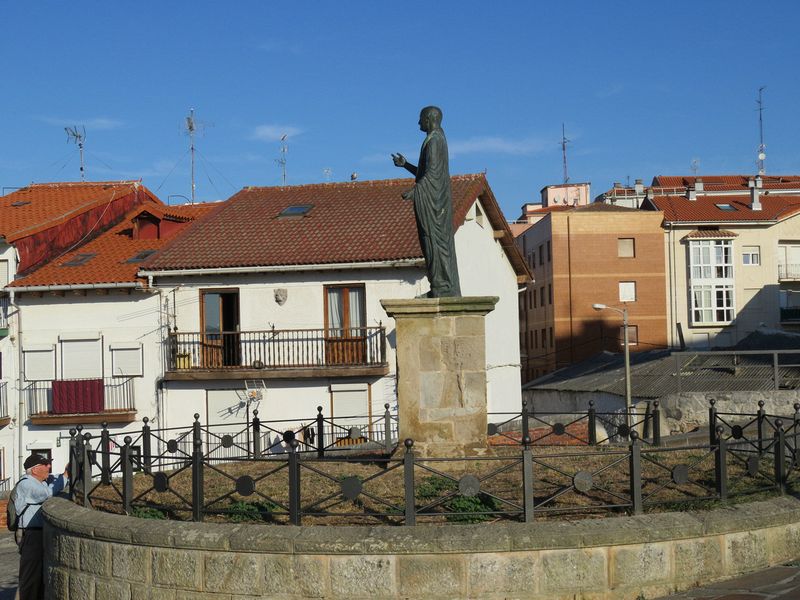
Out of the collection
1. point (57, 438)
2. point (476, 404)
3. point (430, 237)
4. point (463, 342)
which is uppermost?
point (430, 237)

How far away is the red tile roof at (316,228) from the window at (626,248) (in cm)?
2294

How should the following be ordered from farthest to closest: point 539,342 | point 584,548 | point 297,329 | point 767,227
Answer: point 539,342 < point 767,227 < point 297,329 < point 584,548

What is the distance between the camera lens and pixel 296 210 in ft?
106

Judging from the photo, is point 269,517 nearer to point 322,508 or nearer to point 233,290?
point 322,508

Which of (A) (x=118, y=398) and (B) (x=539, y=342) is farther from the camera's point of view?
(B) (x=539, y=342)

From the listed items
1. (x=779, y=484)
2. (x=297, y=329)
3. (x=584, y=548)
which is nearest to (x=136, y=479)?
(x=584, y=548)

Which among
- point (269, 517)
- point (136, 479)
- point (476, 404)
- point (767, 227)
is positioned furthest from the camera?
point (767, 227)

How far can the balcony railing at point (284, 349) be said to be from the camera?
2816 cm

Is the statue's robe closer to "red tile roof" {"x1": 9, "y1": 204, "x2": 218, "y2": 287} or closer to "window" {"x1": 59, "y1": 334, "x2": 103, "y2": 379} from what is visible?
"red tile roof" {"x1": 9, "y1": 204, "x2": 218, "y2": 287}

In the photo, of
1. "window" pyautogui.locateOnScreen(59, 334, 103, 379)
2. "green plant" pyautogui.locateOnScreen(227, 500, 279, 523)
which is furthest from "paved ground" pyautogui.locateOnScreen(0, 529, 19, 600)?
"window" pyautogui.locateOnScreen(59, 334, 103, 379)

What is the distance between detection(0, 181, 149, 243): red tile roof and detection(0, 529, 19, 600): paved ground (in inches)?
559

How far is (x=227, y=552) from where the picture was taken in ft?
30.3

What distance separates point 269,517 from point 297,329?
60.5 feet

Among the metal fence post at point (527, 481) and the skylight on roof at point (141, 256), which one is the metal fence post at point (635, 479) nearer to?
the metal fence post at point (527, 481)
